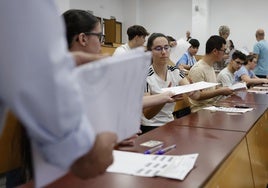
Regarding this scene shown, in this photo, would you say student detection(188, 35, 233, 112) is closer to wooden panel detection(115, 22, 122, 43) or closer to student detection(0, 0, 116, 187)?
student detection(0, 0, 116, 187)

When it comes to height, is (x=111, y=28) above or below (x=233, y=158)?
above

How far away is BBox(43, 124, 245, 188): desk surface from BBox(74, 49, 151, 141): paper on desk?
23 cm

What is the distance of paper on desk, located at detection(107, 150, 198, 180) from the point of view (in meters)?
1.05

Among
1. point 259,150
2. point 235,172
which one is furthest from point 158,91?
point 235,172

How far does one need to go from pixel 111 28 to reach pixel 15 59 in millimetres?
9075

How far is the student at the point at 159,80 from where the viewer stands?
2.38m

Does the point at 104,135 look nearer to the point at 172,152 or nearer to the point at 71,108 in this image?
the point at 71,108

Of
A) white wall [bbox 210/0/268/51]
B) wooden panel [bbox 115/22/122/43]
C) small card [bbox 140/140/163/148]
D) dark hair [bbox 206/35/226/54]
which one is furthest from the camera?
wooden panel [bbox 115/22/122/43]

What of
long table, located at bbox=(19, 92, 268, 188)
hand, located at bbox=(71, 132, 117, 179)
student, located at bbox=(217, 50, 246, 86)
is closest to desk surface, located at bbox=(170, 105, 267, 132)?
long table, located at bbox=(19, 92, 268, 188)

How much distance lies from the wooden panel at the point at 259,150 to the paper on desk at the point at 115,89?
1.10 metres

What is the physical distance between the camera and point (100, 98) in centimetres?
71

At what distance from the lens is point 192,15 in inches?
371

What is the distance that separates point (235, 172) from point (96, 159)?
96 cm

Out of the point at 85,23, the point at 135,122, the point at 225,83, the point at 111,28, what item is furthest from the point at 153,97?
the point at 111,28
